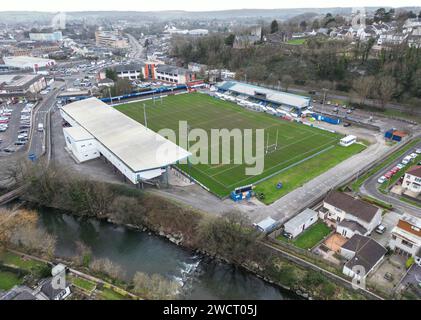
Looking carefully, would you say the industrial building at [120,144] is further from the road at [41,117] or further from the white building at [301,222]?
the white building at [301,222]

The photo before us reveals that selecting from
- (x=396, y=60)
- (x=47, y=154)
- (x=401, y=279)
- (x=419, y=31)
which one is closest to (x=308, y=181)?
(x=401, y=279)

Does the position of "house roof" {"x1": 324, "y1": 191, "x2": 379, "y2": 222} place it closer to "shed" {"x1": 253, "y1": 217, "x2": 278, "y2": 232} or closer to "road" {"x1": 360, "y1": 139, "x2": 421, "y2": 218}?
"road" {"x1": 360, "y1": 139, "x2": 421, "y2": 218}

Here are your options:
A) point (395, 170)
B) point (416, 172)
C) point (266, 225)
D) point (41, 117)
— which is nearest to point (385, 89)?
point (395, 170)

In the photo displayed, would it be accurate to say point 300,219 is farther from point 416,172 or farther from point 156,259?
point 416,172

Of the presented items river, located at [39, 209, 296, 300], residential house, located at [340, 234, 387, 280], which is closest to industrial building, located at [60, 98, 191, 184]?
river, located at [39, 209, 296, 300]

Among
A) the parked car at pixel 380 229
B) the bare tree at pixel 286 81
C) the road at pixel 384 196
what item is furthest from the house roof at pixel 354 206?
the bare tree at pixel 286 81

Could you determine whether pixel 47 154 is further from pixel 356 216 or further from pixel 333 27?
pixel 333 27
